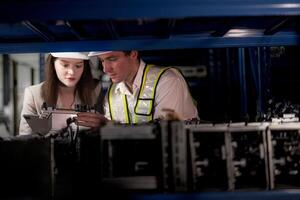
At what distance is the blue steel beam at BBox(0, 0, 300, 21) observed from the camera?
1486 millimetres

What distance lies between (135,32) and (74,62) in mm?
1587

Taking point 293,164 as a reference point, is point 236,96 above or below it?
above

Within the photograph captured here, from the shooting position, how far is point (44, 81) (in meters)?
3.96

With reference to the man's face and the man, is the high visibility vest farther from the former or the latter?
the man's face

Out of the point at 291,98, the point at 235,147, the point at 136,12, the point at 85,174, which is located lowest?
the point at 85,174

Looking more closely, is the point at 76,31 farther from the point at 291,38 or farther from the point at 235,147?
the point at 291,38

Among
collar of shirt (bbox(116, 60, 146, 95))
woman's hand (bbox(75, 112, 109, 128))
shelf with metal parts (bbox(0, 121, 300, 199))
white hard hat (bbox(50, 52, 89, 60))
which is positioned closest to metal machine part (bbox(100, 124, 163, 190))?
shelf with metal parts (bbox(0, 121, 300, 199))

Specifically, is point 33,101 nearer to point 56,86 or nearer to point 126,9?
point 56,86

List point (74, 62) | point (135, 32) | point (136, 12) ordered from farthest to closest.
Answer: point (74, 62)
point (135, 32)
point (136, 12)

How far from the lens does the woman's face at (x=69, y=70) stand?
3.72 metres

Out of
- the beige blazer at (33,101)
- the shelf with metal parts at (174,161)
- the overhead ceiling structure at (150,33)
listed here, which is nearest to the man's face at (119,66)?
the beige blazer at (33,101)

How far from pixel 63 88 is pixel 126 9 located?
261cm

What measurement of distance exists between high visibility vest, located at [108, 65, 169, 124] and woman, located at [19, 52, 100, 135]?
35 centimetres

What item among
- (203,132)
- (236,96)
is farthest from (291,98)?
(203,132)
